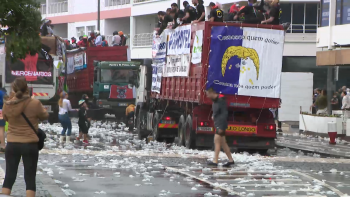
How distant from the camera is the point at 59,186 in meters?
11.6

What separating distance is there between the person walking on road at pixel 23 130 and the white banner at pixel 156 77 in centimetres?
1343

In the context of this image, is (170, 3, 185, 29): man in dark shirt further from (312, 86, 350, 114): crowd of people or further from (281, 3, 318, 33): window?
(281, 3, 318, 33): window

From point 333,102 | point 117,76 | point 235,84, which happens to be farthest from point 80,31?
point 235,84

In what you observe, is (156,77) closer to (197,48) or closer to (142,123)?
(142,123)

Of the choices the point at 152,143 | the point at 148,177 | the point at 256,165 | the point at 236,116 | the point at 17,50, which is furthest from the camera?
the point at 152,143

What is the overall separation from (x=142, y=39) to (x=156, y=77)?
31696 millimetres

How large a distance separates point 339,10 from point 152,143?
13161mm

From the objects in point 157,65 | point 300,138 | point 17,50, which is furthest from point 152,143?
point 17,50

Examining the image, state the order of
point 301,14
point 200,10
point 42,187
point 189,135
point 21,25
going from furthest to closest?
point 301,14, point 200,10, point 189,135, point 42,187, point 21,25

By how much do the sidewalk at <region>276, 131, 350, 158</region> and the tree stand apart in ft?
35.7

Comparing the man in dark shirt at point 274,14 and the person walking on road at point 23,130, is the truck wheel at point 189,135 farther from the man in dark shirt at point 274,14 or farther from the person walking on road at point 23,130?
the person walking on road at point 23,130

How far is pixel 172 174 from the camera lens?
13602 mm

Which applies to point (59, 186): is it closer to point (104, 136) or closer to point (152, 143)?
point (152, 143)

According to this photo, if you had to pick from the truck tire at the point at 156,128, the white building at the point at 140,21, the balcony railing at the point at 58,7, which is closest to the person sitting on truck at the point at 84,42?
the white building at the point at 140,21
